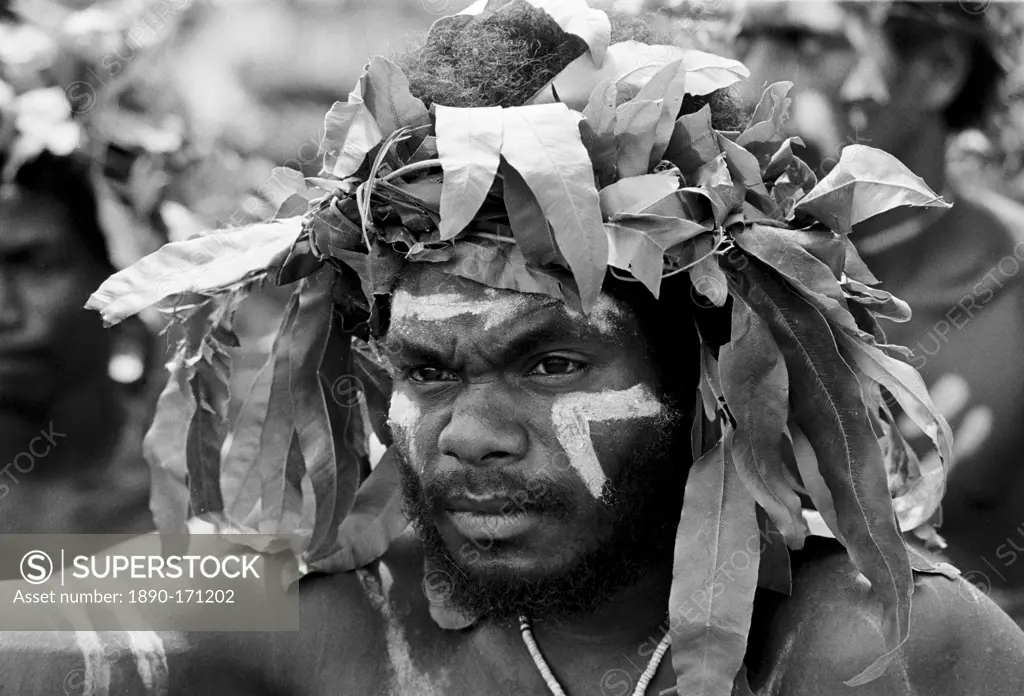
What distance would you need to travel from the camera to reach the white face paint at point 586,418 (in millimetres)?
2035

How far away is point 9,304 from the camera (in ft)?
12.0

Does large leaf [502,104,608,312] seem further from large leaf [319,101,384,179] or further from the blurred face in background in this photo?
the blurred face in background

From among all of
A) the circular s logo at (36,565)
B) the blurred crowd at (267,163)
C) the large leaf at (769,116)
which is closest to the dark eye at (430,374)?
the large leaf at (769,116)

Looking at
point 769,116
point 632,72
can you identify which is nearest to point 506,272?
point 632,72

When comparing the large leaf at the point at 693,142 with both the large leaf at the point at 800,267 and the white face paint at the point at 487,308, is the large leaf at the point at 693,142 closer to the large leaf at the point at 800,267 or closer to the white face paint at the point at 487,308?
the large leaf at the point at 800,267

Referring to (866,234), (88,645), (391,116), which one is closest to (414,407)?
(391,116)

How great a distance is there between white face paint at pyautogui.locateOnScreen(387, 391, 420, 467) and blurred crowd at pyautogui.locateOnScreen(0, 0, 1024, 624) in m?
1.17

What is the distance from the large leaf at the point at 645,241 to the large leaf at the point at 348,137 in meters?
0.46

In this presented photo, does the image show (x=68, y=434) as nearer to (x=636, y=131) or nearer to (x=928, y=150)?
(x=636, y=131)

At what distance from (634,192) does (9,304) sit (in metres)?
2.42

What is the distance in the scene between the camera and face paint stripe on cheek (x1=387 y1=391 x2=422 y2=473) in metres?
2.17

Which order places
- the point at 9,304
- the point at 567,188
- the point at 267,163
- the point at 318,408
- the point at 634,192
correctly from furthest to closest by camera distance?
the point at 267,163, the point at 9,304, the point at 318,408, the point at 634,192, the point at 567,188

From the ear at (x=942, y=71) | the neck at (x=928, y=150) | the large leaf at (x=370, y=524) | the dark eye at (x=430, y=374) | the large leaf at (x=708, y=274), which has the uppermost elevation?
the large leaf at (x=708, y=274)

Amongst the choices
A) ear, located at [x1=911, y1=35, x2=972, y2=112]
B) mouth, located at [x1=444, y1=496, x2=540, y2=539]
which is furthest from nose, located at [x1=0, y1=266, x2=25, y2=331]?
ear, located at [x1=911, y1=35, x2=972, y2=112]
